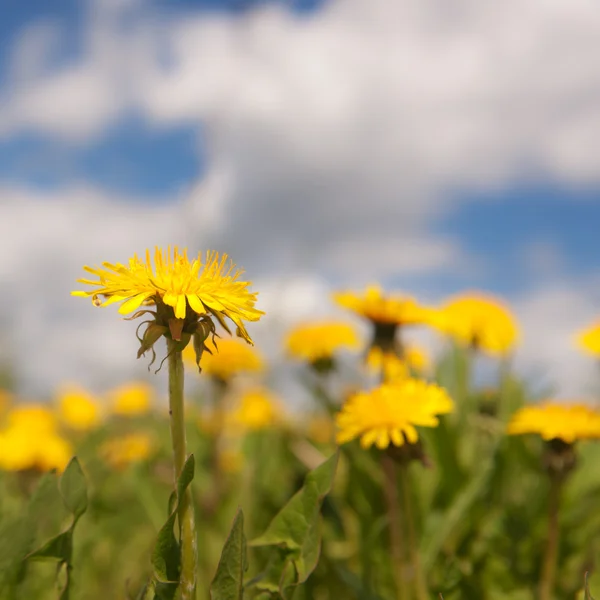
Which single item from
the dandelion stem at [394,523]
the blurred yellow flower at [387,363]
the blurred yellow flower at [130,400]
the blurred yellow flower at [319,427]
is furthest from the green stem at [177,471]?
the blurred yellow flower at [130,400]

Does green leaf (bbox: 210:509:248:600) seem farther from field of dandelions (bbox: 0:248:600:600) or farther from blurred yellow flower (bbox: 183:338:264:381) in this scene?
blurred yellow flower (bbox: 183:338:264:381)

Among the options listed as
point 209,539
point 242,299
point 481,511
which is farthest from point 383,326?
point 242,299

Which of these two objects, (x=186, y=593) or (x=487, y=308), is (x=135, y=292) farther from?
(x=487, y=308)

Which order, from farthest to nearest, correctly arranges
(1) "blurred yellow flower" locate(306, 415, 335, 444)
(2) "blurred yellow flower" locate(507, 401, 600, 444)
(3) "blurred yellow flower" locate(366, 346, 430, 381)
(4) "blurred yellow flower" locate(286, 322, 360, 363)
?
(1) "blurred yellow flower" locate(306, 415, 335, 444) < (4) "blurred yellow flower" locate(286, 322, 360, 363) < (3) "blurred yellow flower" locate(366, 346, 430, 381) < (2) "blurred yellow flower" locate(507, 401, 600, 444)

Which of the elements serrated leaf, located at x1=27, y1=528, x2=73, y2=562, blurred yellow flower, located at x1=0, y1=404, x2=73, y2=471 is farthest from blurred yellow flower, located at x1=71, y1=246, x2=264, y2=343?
blurred yellow flower, located at x1=0, y1=404, x2=73, y2=471

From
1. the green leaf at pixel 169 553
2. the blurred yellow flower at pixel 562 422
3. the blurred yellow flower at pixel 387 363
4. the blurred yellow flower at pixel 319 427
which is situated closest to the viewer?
the green leaf at pixel 169 553

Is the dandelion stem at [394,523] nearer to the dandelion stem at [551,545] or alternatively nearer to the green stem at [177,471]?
the dandelion stem at [551,545]

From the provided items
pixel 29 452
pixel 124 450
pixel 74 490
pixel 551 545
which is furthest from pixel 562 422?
pixel 124 450
